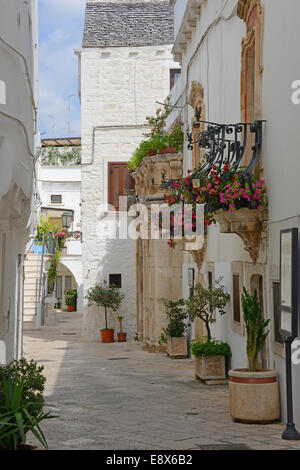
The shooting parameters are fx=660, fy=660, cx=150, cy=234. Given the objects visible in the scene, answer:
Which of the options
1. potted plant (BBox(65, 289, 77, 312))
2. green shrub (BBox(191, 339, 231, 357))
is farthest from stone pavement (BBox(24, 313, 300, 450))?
potted plant (BBox(65, 289, 77, 312))

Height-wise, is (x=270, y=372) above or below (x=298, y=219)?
below

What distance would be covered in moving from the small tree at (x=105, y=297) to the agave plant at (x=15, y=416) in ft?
48.5

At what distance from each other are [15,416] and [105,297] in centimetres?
1541

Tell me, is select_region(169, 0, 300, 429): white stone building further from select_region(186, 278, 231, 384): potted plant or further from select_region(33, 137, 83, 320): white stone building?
select_region(33, 137, 83, 320): white stone building

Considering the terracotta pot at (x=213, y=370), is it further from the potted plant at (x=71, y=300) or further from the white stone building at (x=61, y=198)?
the potted plant at (x=71, y=300)

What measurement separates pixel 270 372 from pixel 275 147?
9.45ft

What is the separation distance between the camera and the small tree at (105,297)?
2130 centimetres

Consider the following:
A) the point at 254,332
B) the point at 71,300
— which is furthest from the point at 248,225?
the point at 71,300

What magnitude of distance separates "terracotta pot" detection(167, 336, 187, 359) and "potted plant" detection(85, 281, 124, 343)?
19.0 feet

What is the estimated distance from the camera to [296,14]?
300 inches

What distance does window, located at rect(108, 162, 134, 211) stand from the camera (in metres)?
22.5

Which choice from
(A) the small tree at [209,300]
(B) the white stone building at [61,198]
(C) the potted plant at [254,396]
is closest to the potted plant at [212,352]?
(A) the small tree at [209,300]
